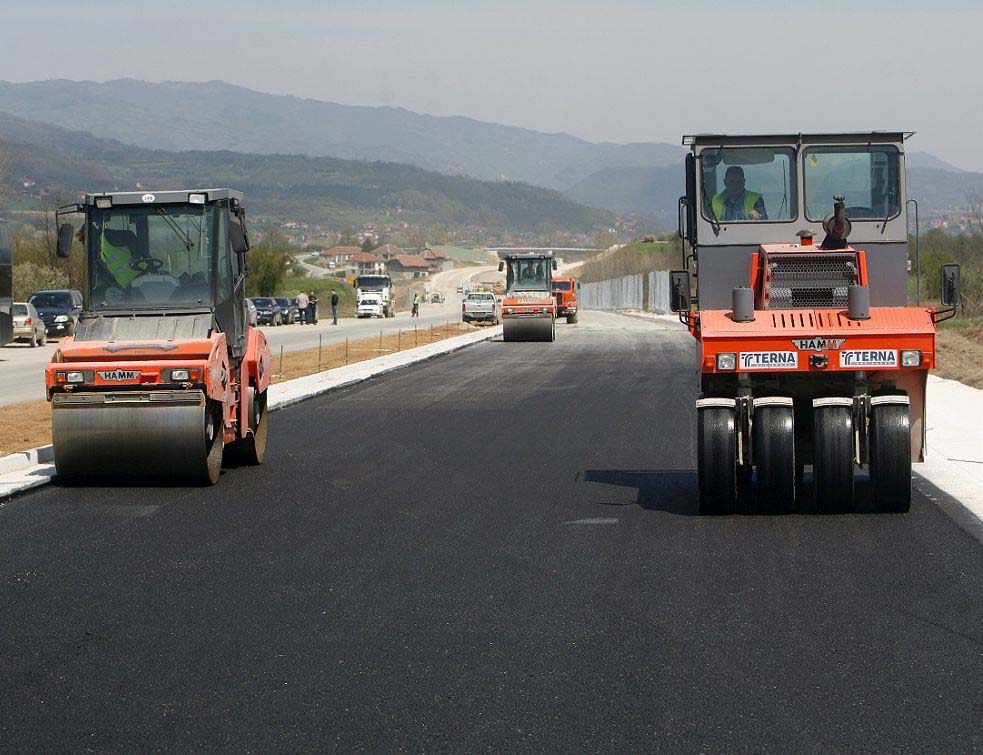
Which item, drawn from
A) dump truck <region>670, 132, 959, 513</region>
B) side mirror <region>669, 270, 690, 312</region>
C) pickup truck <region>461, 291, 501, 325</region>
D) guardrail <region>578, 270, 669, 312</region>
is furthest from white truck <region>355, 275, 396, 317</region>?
side mirror <region>669, 270, 690, 312</region>

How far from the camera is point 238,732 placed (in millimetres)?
6109

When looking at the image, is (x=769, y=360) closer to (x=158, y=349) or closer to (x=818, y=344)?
(x=818, y=344)

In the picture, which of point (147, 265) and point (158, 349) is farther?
point (147, 265)

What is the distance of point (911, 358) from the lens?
1152cm

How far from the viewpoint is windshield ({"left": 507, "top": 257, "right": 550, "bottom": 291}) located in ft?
172

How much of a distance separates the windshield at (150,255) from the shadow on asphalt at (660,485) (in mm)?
4471

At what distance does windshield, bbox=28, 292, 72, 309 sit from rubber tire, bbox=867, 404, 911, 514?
4337 centimetres

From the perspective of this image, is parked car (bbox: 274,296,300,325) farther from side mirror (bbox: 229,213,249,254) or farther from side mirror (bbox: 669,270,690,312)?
side mirror (bbox: 669,270,690,312)

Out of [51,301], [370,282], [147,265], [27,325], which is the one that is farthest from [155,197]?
[370,282]

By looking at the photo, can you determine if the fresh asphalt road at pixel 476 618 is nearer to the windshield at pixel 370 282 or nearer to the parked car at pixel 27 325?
the parked car at pixel 27 325

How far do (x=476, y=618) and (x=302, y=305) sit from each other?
Answer: 66571mm

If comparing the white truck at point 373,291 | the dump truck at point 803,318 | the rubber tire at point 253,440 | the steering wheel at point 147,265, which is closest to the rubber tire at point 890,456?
the dump truck at point 803,318

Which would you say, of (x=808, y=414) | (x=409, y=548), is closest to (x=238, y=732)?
(x=409, y=548)

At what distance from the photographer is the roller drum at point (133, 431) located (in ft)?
43.9
